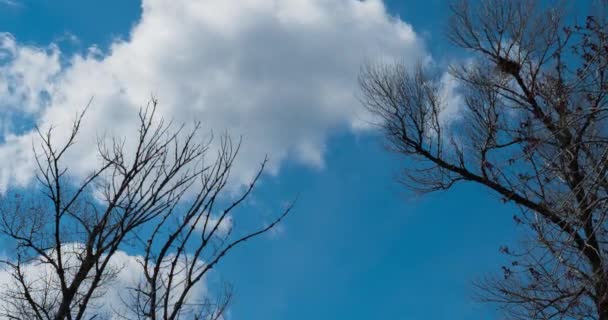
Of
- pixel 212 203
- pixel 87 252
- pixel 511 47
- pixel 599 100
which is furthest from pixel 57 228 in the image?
pixel 511 47

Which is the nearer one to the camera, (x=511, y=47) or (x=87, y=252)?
(x=87, y=252)

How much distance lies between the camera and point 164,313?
2.67m

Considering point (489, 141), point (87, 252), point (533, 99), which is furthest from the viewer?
point (489, 141)

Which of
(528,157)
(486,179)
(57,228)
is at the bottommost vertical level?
(57,228)

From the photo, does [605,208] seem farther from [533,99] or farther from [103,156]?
[533,99]

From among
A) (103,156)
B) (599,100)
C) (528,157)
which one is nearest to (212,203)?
(103,156)

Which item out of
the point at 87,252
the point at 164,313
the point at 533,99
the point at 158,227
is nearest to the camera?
the point at 164,313

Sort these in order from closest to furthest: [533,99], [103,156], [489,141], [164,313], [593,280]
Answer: [164,313] → [103,156] → [593,280] → [533,99] → [489,141]

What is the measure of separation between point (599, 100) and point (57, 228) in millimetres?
3765

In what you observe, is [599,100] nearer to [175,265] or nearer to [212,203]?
[212,203]

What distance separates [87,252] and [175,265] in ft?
2.44

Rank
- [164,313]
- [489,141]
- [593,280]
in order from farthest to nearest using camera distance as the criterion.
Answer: [489,141] < [593,280] < [164,313]

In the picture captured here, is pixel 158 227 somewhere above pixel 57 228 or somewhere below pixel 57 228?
below

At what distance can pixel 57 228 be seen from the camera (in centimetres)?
329
